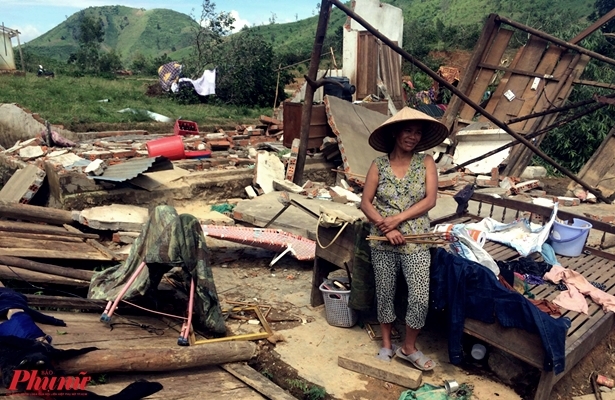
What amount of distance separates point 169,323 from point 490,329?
7.61 ft

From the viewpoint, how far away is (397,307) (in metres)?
3.83

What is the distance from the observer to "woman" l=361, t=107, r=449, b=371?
137 inches

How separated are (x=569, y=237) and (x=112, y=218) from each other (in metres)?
5.02

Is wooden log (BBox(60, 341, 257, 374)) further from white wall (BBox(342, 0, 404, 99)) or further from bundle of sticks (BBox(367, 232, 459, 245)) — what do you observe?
white wall (BBox(342, 0, 404, 99))

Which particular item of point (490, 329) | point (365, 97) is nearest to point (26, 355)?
point (490, 329)

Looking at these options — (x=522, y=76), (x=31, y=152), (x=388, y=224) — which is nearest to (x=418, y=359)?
(x=388, y=224)

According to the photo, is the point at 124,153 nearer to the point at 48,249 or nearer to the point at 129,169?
the point at 129,169

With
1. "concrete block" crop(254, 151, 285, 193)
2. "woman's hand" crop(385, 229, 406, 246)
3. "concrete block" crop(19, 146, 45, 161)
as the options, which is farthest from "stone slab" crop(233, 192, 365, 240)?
"concrete block" crop(19, 146, 45, 161)

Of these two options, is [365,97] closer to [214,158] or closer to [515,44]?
[214,158]

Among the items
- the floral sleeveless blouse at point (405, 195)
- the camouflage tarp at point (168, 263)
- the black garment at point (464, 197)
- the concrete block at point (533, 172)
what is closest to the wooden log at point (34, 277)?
the camouflage tarp at point (168, 263)

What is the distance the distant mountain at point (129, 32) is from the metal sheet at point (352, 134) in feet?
221

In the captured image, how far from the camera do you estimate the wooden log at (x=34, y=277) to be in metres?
3.89

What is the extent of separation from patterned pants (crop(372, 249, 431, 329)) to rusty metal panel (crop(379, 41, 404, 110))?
39.2ft

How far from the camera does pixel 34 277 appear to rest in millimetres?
3990
